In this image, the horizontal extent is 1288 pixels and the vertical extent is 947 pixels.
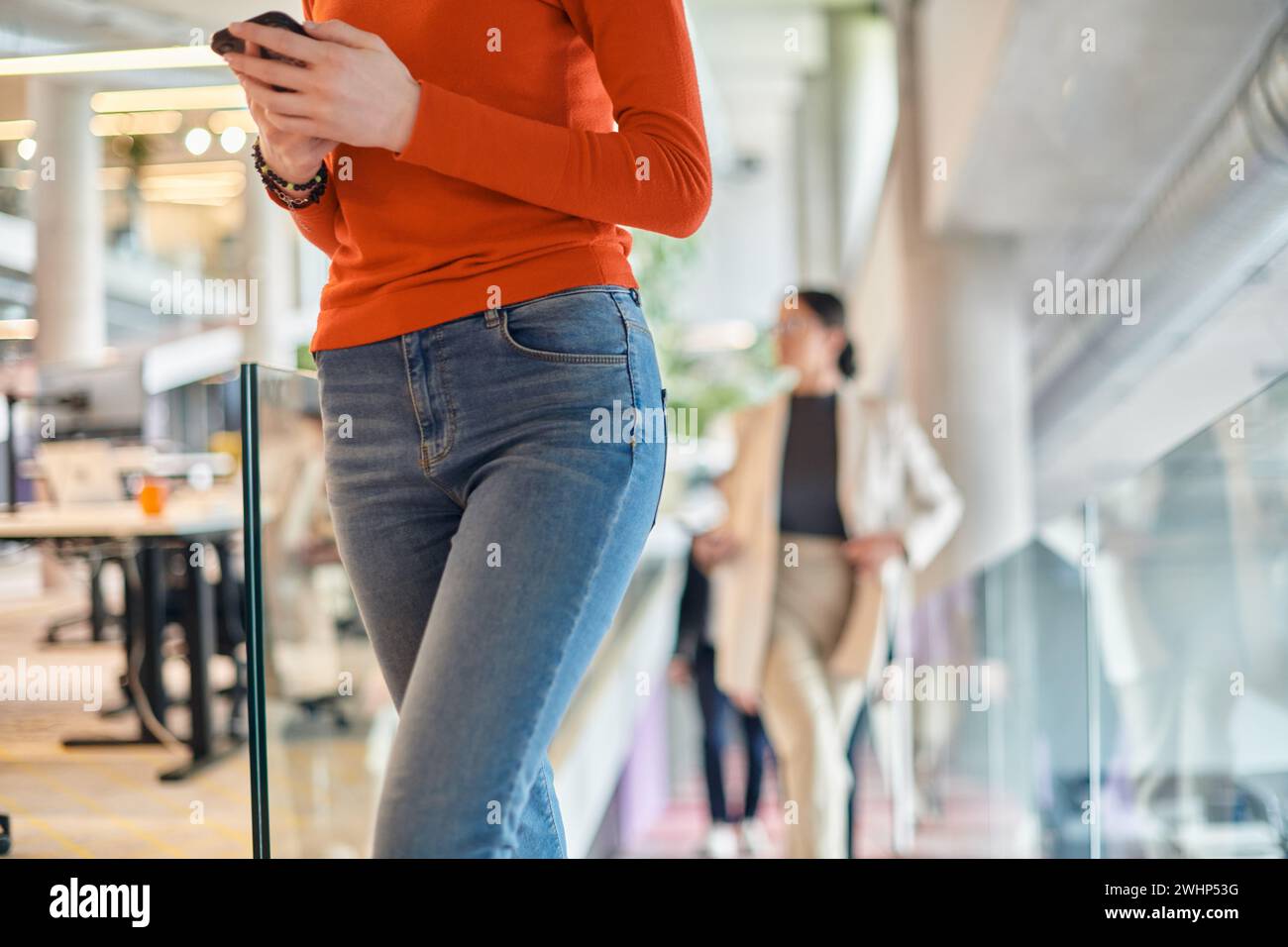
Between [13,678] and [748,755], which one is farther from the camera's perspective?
[748,755]

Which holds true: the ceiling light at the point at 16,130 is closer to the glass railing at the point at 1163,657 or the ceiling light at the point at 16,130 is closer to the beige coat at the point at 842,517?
the beige coat at the point at 842,517

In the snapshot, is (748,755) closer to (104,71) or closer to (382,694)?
(382,694)

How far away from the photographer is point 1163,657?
2.89 metres

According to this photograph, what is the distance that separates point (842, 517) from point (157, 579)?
249 cm

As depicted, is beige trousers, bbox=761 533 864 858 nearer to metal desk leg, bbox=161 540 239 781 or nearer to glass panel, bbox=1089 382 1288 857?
glass panel, bbox=1089 382 1288 857

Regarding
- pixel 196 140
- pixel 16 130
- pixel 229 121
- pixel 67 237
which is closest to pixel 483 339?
pixel 16 130

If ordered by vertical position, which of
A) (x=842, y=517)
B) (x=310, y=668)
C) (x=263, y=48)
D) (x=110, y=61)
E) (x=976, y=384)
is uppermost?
(x=110, y=61)

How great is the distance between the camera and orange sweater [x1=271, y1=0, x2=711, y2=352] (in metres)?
0.83

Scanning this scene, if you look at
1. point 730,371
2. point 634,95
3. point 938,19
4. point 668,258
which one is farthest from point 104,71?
point 730,371

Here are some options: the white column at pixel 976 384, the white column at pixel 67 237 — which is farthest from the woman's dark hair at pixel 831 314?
the white column at pixel 67 237

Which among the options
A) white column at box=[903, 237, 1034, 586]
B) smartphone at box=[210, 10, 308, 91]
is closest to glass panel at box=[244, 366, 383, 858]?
smartphone at box=[210, 10, 308, 91]

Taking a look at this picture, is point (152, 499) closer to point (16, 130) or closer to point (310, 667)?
point (310, 667)

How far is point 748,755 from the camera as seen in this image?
154 inches
